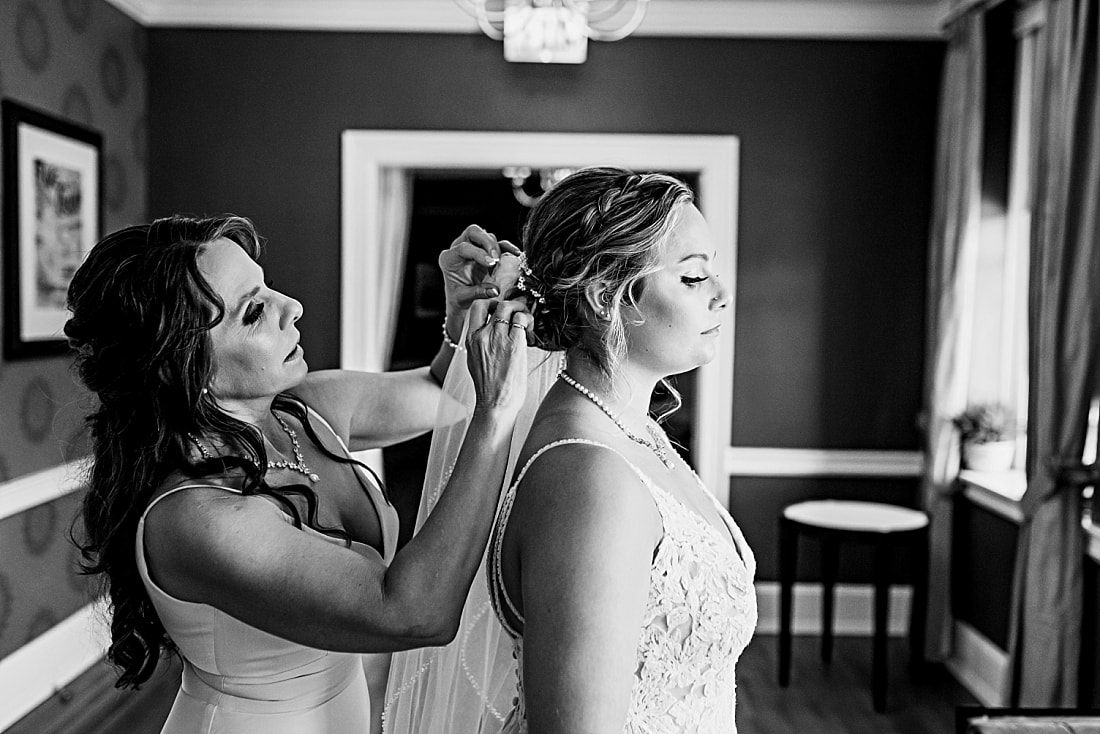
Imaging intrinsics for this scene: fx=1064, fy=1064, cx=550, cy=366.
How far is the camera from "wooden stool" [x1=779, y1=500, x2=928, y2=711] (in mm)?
4043

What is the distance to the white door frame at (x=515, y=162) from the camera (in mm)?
4918

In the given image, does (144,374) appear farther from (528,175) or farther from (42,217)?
(528,175)

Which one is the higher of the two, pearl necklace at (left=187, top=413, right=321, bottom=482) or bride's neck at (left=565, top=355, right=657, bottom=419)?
bride's neck at (left=565, top=355, right=657, bottom=419)

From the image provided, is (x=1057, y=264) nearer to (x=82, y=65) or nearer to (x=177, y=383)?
(x=177, y=383)

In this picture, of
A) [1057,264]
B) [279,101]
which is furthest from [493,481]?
[279,101]

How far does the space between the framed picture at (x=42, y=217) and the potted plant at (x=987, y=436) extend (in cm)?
359

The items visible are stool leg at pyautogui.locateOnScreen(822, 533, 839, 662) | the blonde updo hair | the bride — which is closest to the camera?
the bride

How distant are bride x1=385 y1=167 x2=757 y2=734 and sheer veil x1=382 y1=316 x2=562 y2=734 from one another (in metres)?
0.29

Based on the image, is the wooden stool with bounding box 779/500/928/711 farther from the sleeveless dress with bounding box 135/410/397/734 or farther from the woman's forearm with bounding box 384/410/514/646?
the woman's forearm with bounding box 384/410/514/646

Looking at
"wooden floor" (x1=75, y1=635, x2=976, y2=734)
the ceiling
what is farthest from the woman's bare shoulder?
the ceiling

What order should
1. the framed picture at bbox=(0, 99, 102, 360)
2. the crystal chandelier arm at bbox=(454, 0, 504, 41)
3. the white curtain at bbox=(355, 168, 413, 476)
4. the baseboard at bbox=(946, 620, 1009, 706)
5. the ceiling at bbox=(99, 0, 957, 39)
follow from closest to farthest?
the crystal chandelier arm at bbox=(454, 0, 504, 41) < the framed picture at bbox=(0, 99, 102, 360) < the baseboard at bbox=(946, 620, 1009, 706) < the ceiling at bbox=(99, 0, 957, 39) < the white curtain at bbox=(355, 168, 413, 476)

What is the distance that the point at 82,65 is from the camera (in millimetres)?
4227

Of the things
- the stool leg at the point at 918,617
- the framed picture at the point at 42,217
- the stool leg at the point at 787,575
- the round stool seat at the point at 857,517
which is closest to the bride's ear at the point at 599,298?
the framed picture at the point at 42,217

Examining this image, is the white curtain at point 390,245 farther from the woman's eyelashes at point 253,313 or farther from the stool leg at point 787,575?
the woman's eyelashes at point 253,313
